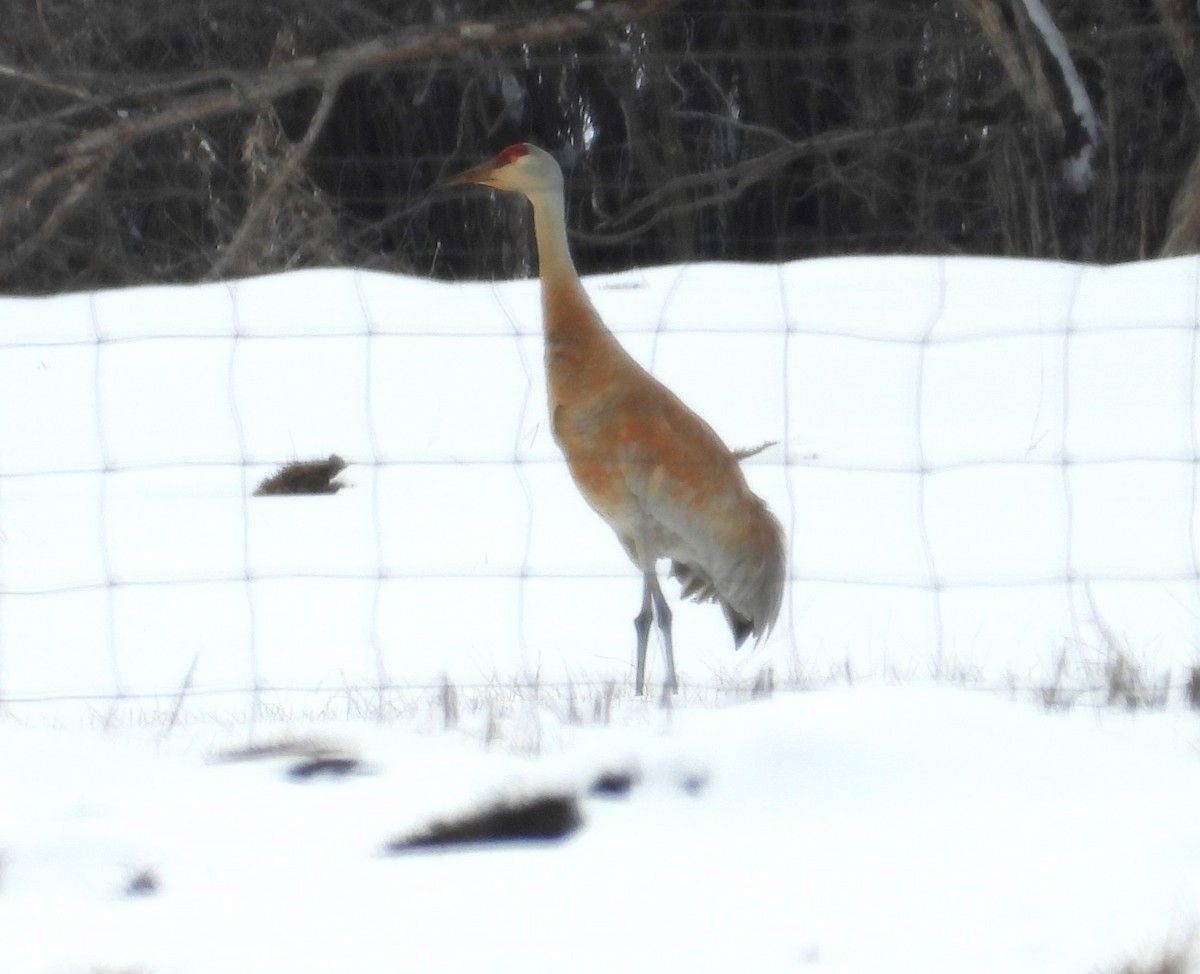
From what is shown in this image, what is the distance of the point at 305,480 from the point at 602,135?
1004cm

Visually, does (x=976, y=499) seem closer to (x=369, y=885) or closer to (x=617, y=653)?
(x=617, y=653)

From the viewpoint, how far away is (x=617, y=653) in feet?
18.4

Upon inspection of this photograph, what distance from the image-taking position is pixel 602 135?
17.2 m

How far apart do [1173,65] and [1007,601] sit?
32.4 ft

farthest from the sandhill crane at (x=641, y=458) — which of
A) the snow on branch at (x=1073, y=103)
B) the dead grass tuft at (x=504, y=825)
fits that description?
A: the snow on branch at (x=1073, y=103)

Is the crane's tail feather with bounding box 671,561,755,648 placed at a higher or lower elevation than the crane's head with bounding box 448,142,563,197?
lower

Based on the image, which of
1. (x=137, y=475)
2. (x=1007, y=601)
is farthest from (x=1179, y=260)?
(x=137, y=475)

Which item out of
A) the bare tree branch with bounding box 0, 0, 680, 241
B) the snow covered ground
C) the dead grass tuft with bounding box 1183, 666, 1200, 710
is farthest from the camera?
the bare tree branch with bounding box 0, 0, 680, 241

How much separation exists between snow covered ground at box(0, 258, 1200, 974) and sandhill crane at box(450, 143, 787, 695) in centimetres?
16

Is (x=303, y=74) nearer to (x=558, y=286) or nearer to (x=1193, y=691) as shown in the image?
(x=558, y=286)

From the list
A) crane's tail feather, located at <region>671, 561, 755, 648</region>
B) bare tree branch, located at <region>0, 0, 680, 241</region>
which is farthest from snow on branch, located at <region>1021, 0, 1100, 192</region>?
crane's tail feather, located at <region>671, 561, 755, 648</region>

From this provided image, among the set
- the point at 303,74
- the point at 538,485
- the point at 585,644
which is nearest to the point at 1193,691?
the point at 585,644

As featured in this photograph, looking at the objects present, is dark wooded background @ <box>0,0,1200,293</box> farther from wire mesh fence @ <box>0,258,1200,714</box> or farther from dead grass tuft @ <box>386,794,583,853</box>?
dead grass tuft @ <box>386,794,583,853</box>

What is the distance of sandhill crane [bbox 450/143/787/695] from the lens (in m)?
4.84
